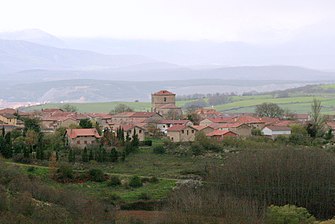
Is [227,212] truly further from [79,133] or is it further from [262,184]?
[79,133]

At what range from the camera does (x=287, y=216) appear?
108 ft

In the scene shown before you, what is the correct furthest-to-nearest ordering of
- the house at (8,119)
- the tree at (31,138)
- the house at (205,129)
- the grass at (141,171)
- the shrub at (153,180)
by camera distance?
1. the house at (8,119)
2. the house at (205,129)
3. the tree at (31,138)
4. the shrub at (153,180)
5. the grass at (141,171)

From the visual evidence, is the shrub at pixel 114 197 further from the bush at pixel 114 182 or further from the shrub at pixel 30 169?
the shrub at pixel 30 169

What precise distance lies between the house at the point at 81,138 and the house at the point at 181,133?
7.31 meters

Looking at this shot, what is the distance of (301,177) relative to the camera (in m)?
41.1

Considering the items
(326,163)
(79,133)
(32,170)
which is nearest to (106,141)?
(79,133)

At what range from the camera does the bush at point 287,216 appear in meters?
32.5

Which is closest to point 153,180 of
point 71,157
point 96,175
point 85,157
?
point 96,175

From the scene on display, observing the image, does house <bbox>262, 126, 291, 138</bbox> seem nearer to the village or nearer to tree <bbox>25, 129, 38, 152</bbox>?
the village

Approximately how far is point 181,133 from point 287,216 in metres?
30.4

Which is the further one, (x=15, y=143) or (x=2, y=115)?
(x=2, y=115)

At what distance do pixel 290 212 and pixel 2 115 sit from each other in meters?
42.3

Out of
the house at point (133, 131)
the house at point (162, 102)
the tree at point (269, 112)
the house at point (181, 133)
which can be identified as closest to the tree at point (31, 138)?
the house at point (133, 131)

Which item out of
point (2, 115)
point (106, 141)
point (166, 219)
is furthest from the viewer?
point (2, 115)
